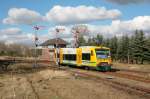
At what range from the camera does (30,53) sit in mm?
138500

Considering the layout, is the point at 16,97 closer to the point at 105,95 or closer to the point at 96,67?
the point at 105,95

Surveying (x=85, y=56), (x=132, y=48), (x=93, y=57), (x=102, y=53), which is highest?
(x=132, y=48)

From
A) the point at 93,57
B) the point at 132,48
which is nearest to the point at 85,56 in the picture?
the point at 93,57

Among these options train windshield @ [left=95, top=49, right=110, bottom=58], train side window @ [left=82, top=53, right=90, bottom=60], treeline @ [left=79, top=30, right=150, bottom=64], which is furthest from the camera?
treeline @ [left=79, top=30, right=150, bottom=64]

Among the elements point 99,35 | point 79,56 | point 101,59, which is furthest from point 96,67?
point 99,35

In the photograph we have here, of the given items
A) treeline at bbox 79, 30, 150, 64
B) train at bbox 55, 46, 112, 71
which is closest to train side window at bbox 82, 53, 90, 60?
train at bbox 55, 46, 112, 71

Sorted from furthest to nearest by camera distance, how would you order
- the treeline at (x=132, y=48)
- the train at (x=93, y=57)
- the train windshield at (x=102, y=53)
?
the treeline at (x=132, y=48), the train windshield at (x=102, y=53), the train at (x=93, y=57)

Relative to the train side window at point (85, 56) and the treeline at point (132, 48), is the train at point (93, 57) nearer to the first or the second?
the train side window at point (85, 56)

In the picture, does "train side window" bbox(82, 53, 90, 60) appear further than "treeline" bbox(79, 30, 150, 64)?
No

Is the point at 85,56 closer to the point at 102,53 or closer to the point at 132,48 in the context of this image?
the point at 102,53

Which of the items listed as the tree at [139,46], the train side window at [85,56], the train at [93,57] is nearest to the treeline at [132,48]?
the tree at [139,46]

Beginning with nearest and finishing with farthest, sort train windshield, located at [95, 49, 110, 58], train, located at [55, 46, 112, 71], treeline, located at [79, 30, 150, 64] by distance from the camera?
train, located at [55, 46, 112, 71]
train windshield, located at [95, 49, 110, 58]
treeline, located at [79, 30, 150, 64]

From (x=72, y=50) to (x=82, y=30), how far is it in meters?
44.3

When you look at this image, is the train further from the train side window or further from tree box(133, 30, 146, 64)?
tree box(133, 30, 146, 64)
